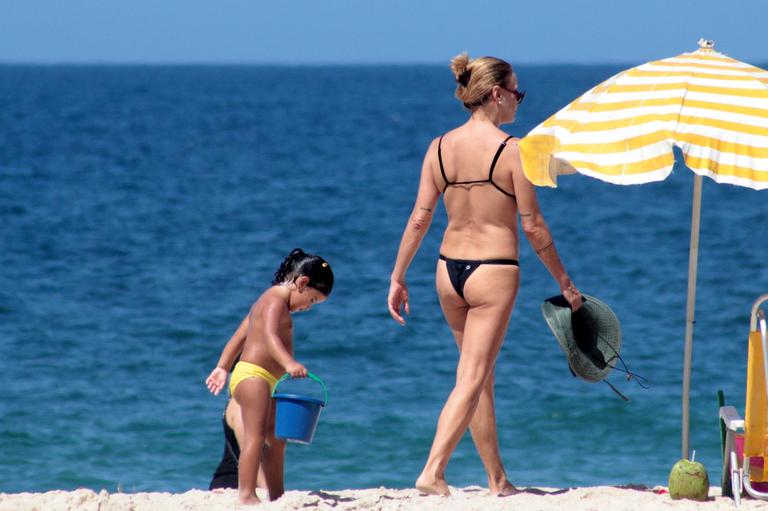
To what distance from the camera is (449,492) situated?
4.70 metres

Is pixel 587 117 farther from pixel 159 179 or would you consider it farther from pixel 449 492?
pixel 159 179

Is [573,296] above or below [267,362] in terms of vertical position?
above

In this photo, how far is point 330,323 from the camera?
12367mm

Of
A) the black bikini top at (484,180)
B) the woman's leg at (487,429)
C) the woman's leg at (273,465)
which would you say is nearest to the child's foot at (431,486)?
the woman's leg at (487,429)

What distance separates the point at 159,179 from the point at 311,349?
15.9 m

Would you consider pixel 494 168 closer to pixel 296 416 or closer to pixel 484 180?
pixel 484 180

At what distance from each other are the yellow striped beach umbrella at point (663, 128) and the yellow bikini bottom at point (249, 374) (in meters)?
1.27

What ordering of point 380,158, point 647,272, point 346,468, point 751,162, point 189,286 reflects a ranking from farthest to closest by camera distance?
point 380,158, point 647,272, point 189,286, point 346,468, point 751,162

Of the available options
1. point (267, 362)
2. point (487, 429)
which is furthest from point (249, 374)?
point (487, 429)

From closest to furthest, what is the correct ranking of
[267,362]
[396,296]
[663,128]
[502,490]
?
1. [663,128]
2. [267,362]
3. [396,296]
4. [502,490]

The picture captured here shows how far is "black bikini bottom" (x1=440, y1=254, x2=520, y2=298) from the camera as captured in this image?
4.53 metres

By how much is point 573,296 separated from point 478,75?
92 centimetres

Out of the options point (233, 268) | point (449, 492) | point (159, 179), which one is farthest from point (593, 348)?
point (159, 179)

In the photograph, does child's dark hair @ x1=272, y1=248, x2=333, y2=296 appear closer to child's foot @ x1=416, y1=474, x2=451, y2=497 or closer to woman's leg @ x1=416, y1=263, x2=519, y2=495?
woman's leg @ x1=416, y1=263, x2=519, y2=495
